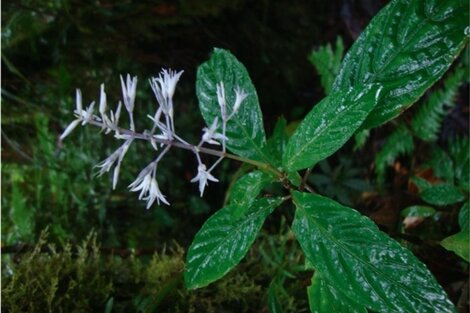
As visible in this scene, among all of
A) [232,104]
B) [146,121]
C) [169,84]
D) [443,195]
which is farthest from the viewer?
[146,121]

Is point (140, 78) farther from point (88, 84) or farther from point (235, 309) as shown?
point (235, 309)

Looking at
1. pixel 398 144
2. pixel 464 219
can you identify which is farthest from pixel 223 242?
pixel 398 144

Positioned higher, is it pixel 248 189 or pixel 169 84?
pixel 169 84

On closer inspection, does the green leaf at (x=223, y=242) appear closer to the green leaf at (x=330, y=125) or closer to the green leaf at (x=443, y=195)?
the green leaf at (x=330, y=125)

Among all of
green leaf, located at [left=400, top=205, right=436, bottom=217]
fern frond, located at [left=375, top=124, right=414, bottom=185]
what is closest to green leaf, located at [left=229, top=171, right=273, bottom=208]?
green leaf, located at [left=400, top=205, right=436, bottom=217]

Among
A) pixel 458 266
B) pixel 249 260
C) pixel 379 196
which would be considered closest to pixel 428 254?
pixel 458 266

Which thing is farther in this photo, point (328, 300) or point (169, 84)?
point (328, 300)

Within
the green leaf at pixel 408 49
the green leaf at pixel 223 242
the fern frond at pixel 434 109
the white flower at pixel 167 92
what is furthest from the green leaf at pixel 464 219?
the white flower at pixel 167 92

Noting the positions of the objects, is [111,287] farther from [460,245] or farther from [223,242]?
[460,245]

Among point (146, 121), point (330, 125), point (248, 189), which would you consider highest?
point (146, 121)
